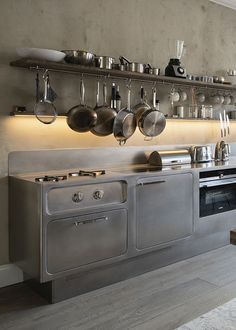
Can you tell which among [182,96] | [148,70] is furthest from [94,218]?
[182,96]

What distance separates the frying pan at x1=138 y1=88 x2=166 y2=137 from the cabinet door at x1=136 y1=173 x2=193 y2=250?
1.69ft

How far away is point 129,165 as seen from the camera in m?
3.51

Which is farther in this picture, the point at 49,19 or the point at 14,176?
the point at 49,19

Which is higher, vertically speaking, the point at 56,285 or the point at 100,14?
the point at 100,14

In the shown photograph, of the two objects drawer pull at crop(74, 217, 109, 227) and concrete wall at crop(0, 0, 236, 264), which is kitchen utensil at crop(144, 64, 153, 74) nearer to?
concrete wall at crop(0, 0, 236, 264)

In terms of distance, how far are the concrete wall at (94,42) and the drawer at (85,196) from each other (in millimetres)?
568

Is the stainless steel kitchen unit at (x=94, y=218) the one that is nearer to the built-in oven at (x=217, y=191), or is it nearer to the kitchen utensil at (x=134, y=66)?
the built-in oven at (x=217, y=191)

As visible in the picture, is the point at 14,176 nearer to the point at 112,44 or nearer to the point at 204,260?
the point at 112,44

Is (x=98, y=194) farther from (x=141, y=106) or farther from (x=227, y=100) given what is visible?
(x=227, y=100)

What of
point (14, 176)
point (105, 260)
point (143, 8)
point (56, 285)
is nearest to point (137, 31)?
point (143, 8)

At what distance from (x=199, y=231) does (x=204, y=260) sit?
0.26 metres

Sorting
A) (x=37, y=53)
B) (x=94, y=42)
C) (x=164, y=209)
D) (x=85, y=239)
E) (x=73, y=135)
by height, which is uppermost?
(x=94, y=42)

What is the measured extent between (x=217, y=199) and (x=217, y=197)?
0.02 meters

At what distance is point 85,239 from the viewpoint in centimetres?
255
